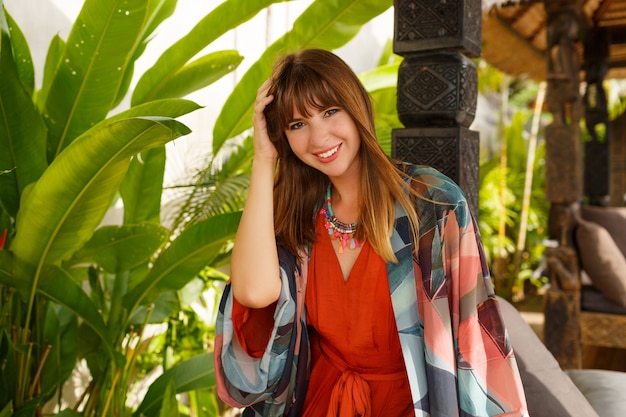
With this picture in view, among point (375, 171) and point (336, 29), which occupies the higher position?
point (336, 29)

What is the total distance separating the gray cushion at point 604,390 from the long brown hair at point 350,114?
87 centimetres

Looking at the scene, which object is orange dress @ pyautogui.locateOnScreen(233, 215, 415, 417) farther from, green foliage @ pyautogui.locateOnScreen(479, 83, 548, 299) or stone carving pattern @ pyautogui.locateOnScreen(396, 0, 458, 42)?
green foliage @ pyautogui.locateOnScreen(479, 83, 548, 299)

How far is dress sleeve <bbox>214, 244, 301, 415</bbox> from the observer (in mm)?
1652

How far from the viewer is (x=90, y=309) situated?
188 cm

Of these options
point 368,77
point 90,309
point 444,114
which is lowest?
point 90,309

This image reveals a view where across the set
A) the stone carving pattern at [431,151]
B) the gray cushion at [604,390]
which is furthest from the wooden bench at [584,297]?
the stone carving pattern at [431,151]

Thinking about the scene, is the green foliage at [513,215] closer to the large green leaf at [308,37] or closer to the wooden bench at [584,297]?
the wooden bench at [584,297]

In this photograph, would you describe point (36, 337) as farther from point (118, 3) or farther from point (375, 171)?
point (375, 171)

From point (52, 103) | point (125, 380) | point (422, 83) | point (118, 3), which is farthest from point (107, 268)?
point (422, 83)

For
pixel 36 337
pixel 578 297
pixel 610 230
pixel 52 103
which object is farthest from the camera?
pixel 610 230

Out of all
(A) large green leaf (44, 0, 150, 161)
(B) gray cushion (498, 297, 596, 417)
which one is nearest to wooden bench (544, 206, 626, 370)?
(B) gray cushion (498, 297, 596, 417)

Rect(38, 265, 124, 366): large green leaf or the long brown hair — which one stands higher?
the long brown hair

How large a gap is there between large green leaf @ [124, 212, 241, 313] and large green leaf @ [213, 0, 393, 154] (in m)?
0.47

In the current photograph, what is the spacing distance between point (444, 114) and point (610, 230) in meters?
3.19
